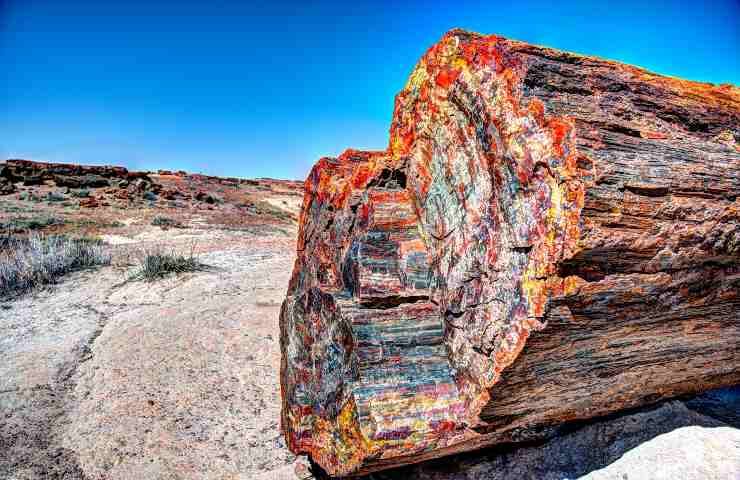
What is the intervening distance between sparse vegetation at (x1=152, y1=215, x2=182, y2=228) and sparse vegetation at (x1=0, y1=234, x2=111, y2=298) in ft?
13.2

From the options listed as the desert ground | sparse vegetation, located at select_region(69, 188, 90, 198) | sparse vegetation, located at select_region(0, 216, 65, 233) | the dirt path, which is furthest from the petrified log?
sparse vegetation, located at select_region(69, 188, 90, 198)

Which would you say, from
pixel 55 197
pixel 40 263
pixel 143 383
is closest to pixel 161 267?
pixel 40 263

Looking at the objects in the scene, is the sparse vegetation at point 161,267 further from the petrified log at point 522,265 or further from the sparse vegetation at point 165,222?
the sparse vegetation at point 165,222

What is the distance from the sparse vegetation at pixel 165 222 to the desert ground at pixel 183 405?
5.02 m

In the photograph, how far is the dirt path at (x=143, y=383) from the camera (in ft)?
9.51

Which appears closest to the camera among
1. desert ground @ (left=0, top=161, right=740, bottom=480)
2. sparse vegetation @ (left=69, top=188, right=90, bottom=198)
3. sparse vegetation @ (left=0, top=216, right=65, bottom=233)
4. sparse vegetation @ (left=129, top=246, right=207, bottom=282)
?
desert ground @ (left=0, top=161, right=740, bottom=480)

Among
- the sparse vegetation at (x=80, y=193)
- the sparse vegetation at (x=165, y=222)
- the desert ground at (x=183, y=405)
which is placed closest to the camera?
the desert ground at (x=183, y=405)

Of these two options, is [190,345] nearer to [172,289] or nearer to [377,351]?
[172,289]

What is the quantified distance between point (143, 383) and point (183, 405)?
1.58ft

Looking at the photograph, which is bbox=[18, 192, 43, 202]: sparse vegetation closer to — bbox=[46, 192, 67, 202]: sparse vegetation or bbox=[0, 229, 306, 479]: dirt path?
bbox=[46, 192, 67, 202]: sparse vegetation

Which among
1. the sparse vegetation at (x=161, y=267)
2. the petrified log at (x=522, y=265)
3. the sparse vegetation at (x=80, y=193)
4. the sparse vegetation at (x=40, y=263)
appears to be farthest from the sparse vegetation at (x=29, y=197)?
→ the petrified log at (x=522, y=265)

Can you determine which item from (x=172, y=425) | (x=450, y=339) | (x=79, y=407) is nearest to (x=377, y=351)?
(x=450, y=339)

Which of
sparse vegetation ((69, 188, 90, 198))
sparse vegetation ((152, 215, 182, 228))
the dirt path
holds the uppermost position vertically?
sparse vegetation ((69, 188, 90, 198))

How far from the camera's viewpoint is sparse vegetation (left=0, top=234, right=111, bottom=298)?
602 cm
